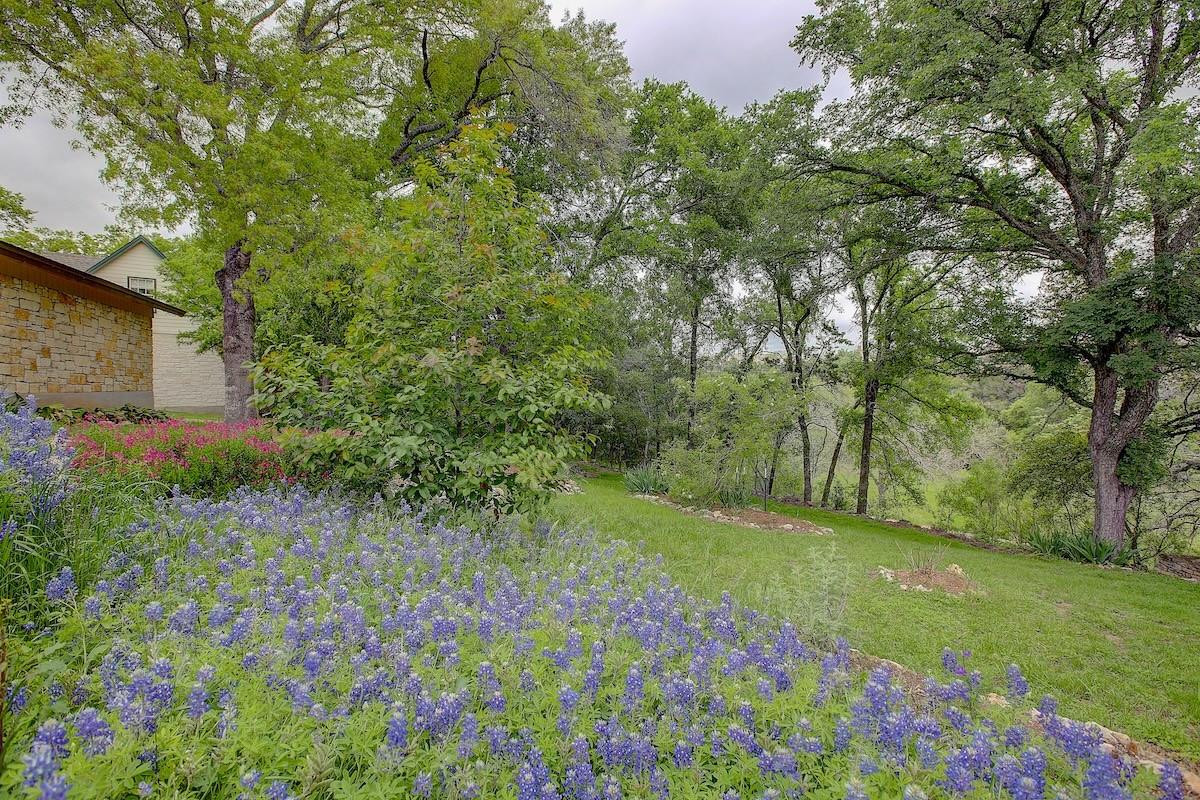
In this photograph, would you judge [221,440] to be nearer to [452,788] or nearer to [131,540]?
[131,540]

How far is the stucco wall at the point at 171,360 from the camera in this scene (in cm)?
2503

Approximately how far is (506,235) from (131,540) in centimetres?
392

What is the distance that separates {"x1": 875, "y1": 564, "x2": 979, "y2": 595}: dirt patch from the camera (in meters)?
5.72

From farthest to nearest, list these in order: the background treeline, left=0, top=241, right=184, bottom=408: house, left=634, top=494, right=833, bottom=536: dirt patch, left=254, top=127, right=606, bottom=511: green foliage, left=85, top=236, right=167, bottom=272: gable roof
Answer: left=85, top=236, right=167, bottom=272: gable roof, left=0, top=241, right=184, bottom=408: house, left=634, top=494, right=833, bottom=536: dirt patch, the background treeline, left=254, top=127, right=606, bottom=511: green foliage

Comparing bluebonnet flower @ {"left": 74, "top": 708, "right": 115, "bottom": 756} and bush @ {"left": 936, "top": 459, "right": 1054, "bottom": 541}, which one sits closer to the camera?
bluebonnet flower @ {"left": 74, "top": 708, "right": 115, "bottom": 756}

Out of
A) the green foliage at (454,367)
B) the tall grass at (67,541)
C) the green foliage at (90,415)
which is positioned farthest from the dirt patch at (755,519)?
the green foliage at (90,415)

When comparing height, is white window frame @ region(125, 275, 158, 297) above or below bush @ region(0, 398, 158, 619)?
above

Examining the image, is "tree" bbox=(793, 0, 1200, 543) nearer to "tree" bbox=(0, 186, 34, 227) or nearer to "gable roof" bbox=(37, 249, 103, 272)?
"tree" bbox=(0, 186, 34, 227)

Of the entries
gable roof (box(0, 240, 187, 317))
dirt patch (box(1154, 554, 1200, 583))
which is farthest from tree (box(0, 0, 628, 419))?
dirt patch (box(1154, 554, 1200, 583))

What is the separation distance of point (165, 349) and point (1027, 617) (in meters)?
33.5

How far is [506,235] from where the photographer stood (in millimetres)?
5348

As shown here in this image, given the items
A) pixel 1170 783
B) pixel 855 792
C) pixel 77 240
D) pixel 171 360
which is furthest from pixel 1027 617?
pixel 77 240

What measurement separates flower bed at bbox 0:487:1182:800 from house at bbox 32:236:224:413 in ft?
94.5

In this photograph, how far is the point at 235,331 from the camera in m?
11.1
